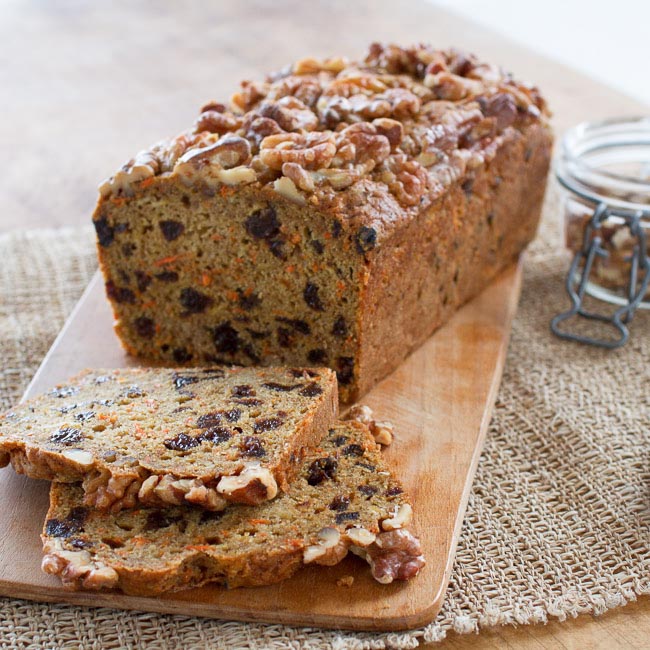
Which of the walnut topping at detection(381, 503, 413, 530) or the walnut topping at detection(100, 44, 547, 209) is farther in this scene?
the walnut topping at detection(100, 44, 547, 209)

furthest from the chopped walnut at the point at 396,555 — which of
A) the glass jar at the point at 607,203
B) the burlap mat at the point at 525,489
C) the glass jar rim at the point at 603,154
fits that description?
the glass jar rim at the point at 603,154

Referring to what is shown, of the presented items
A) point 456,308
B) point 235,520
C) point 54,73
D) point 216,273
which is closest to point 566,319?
point 456,308

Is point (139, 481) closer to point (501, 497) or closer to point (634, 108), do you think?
point (501, 497)

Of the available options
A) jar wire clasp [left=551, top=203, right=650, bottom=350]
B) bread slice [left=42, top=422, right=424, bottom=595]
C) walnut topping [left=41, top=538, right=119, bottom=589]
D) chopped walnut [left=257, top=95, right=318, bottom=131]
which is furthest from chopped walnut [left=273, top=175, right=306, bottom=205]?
jar wire clasp [left=551, top=203, right=650, bottom=350]

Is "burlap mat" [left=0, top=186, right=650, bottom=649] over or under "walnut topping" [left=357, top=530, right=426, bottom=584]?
under

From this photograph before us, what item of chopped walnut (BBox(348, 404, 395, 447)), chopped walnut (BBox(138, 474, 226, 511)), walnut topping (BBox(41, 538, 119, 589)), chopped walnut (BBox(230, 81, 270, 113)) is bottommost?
chopped walnut (BBox(348, 404, 395, 447))

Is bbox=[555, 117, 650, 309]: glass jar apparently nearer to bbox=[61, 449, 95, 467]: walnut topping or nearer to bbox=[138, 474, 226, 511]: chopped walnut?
bbox=[138, 474, 226, 511]: chopped walnut

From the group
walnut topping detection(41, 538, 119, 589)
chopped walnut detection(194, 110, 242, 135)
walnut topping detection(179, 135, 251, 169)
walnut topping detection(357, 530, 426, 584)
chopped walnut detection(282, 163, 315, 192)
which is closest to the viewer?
walnut topping detection(41, 538, 119, 589)

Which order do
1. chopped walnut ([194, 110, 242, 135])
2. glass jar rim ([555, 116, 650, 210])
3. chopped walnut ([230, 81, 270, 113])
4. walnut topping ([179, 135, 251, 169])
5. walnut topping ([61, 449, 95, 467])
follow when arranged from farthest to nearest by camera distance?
glass jar rim ([555, 116, 650, 210]) → chopped walnut ([230, 81, 270, 113]) → chopped walnut ([194, 110, 242, 135]) → walnut topping ([179, 135, 251, 169]) → walnut topping ([61, 449, 95, 467])
